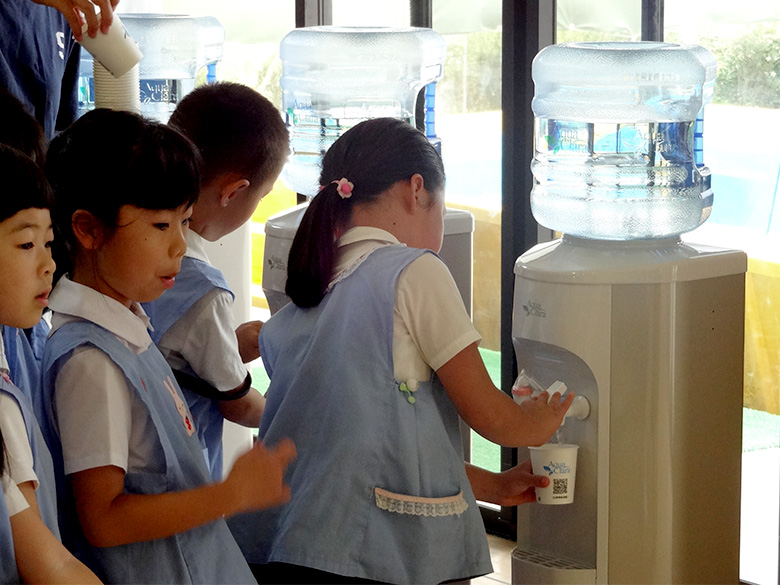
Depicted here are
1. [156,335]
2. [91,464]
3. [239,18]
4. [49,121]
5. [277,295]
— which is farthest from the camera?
[239,18]

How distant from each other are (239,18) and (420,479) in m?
3.49

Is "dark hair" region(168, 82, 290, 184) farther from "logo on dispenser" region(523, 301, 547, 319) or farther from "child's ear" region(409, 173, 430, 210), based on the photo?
"logo on dispenser" region(523, 301, 547, 319)

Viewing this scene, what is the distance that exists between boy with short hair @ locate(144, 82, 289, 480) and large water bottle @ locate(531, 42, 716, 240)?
0.59m

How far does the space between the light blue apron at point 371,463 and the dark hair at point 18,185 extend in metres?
0.54

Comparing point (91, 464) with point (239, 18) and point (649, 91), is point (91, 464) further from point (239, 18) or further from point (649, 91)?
point (239, 18)

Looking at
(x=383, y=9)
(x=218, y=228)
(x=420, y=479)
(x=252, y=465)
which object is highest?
(x=383, y=9)

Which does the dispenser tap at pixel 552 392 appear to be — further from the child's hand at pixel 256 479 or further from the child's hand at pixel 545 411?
the child's hand at pixel 256 479

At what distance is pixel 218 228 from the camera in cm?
182

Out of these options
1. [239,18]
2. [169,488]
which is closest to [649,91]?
[169,488]

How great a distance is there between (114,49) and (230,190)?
1.44 ft

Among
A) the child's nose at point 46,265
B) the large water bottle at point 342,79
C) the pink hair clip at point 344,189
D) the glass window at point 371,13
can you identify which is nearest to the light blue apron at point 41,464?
the child's nose at point 46,265

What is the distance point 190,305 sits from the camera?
1.69 m

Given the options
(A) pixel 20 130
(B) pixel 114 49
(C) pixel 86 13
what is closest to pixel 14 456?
(A) pixel 20 130

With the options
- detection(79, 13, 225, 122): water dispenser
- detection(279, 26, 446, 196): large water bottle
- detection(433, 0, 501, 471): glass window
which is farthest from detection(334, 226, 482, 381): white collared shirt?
detection(79, 13, 225, 122): water dispenser
